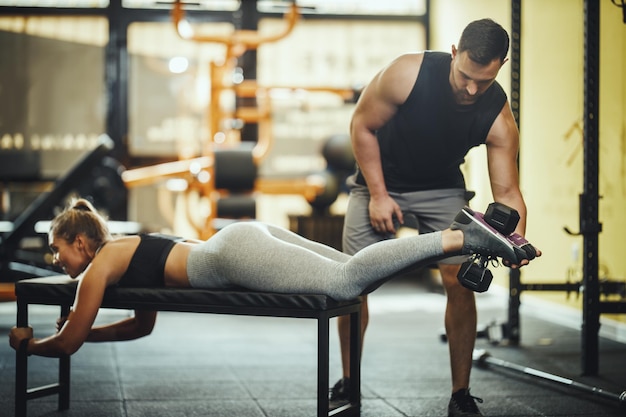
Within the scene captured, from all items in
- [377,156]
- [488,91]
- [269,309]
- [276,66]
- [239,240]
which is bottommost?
[269,309]

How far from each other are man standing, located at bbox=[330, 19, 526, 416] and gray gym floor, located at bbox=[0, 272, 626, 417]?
0.30 metres

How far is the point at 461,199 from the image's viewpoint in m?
2.74

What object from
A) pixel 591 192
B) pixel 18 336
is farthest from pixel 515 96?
pixel 18 336

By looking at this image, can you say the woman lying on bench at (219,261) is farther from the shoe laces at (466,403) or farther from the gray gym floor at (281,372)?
the shoe laces at (466,403)

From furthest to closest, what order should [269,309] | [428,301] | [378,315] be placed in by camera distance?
[428,301], [378,315], [269,309]

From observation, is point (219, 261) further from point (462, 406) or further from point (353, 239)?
point (462, 406)

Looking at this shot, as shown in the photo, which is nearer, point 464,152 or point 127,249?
point 127,249

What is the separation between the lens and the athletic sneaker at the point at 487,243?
6.89ft

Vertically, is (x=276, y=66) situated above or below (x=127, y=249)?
above

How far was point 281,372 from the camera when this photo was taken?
340cm

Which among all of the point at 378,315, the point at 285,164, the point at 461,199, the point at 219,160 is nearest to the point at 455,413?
the point at 461,199

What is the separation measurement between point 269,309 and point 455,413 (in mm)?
702

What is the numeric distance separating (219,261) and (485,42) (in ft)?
3.12

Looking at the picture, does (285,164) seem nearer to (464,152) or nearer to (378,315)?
(378,315)
